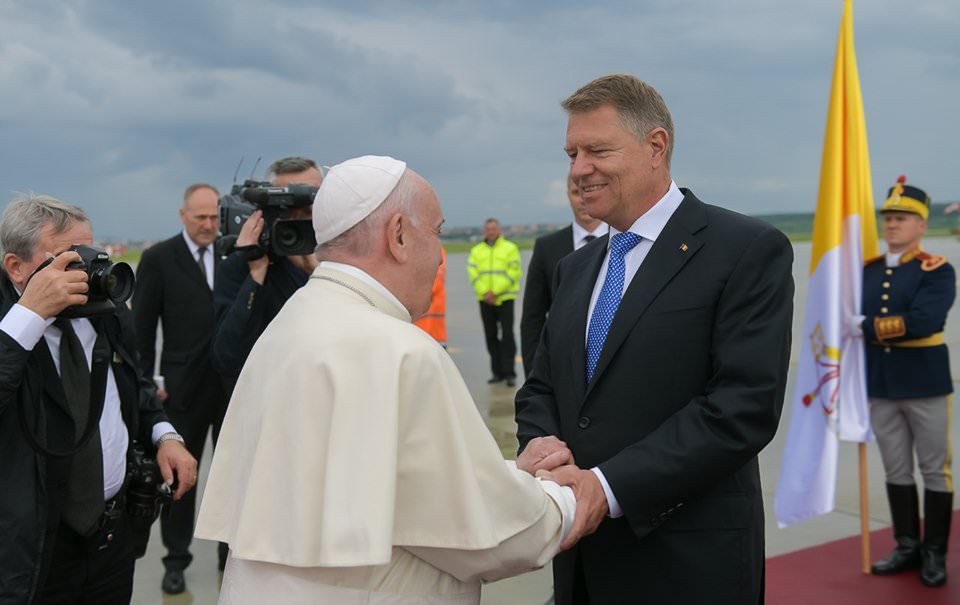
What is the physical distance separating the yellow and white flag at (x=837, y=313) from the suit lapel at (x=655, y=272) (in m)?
2.55

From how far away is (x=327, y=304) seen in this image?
1749 mm

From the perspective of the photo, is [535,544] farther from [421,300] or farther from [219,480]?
[219,480]

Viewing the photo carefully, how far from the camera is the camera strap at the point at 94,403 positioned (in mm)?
2453

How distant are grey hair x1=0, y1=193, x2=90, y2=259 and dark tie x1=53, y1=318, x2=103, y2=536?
0.27 metres

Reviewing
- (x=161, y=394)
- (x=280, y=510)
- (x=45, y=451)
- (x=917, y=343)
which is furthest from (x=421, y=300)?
(x=917, y=343)

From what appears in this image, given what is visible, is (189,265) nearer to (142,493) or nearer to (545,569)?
(142,493)

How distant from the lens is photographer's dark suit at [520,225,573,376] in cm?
454

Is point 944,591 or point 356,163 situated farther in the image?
point 944,591

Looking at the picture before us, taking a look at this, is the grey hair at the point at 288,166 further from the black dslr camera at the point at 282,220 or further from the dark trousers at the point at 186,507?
the dark trousers at the point at 186,507

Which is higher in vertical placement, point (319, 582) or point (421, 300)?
point (421, 300)

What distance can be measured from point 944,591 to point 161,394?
13.7ft

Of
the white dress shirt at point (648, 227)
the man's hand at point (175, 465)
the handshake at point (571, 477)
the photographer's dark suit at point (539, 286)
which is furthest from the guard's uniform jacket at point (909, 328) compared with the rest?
the man's hand at point (175, 465)

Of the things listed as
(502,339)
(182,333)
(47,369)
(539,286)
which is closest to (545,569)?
(539,286)

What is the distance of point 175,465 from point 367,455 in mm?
1826
